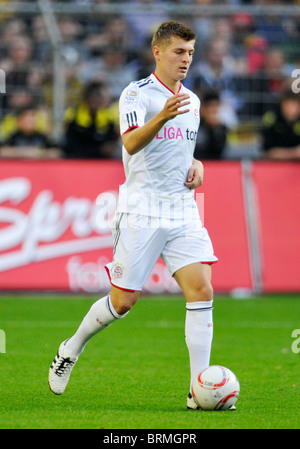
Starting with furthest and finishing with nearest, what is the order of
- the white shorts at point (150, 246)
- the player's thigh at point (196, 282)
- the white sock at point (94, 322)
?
the white sock at point (94, 322) < the white shorts at point (150, 246) < the player's thigh at point (196, 282)

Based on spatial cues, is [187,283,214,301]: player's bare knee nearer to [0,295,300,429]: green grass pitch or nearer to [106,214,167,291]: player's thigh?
[106,214,167,291]: player's thigh

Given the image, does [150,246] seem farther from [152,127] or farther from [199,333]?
[152,127]

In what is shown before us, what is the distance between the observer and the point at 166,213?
607cm

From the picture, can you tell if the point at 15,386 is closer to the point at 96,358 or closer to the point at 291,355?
the point at 96,358

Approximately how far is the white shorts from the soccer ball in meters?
0.75

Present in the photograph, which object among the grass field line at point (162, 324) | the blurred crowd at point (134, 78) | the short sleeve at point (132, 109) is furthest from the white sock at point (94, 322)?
the blurred crowd at point (134, 78)

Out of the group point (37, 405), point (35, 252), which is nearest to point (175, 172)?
point (37, 405)

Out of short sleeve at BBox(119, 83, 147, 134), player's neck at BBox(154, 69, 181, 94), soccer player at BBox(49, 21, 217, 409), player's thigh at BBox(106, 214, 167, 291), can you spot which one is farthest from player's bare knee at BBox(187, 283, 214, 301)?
player's neck at BBox(154, 69, 181, 94)

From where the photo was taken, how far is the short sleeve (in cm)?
580

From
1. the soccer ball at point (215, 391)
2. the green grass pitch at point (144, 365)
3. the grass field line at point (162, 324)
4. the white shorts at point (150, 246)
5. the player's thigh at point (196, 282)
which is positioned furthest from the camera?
the grass field line at point (162, 324)

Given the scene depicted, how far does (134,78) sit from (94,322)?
8.35 m

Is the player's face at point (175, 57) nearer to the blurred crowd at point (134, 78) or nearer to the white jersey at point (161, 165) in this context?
the white jersey at point (161, 165)

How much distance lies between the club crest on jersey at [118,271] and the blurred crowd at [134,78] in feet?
24.6

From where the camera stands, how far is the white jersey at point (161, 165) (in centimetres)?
606
